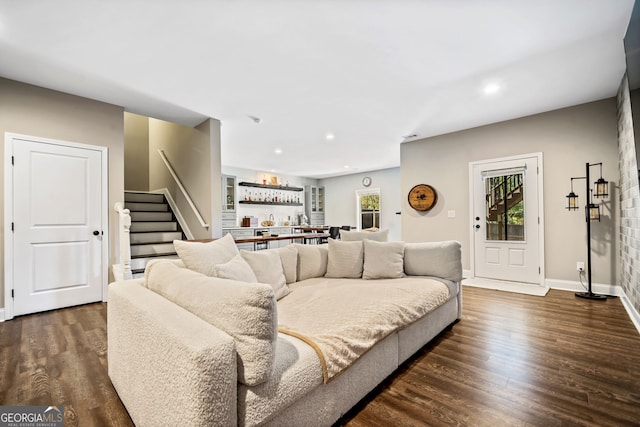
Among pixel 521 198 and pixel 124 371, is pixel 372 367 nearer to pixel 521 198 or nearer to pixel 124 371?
pixel 124 371

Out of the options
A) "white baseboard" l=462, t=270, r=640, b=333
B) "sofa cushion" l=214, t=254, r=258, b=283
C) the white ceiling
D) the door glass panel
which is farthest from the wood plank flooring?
the white ceiling

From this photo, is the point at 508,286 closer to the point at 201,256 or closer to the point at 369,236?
the point at 369,236

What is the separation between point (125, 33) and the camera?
2.39m

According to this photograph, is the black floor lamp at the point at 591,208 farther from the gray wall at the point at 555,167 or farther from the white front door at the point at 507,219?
the white front door at the point at 507,219

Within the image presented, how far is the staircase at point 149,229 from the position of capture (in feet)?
14.4

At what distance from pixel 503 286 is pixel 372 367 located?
11.4 feet

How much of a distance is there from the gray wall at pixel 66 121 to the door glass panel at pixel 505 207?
17.8 feet

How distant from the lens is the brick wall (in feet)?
9.18

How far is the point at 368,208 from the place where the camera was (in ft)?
30.0

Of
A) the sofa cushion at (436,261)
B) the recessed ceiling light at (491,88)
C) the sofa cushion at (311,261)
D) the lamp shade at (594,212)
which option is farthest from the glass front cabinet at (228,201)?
the lamp shade at (594,212)

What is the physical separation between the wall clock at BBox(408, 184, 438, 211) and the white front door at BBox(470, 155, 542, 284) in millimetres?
673

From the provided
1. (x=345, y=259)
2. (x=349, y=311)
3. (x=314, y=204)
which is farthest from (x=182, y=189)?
(x=314, y=204)

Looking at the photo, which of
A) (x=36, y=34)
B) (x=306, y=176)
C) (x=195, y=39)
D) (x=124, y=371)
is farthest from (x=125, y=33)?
(x=306, y=176)

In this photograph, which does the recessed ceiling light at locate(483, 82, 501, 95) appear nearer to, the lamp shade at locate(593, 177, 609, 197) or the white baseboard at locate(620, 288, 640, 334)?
the lamp shade at locate(593, 177, 609, 197)
